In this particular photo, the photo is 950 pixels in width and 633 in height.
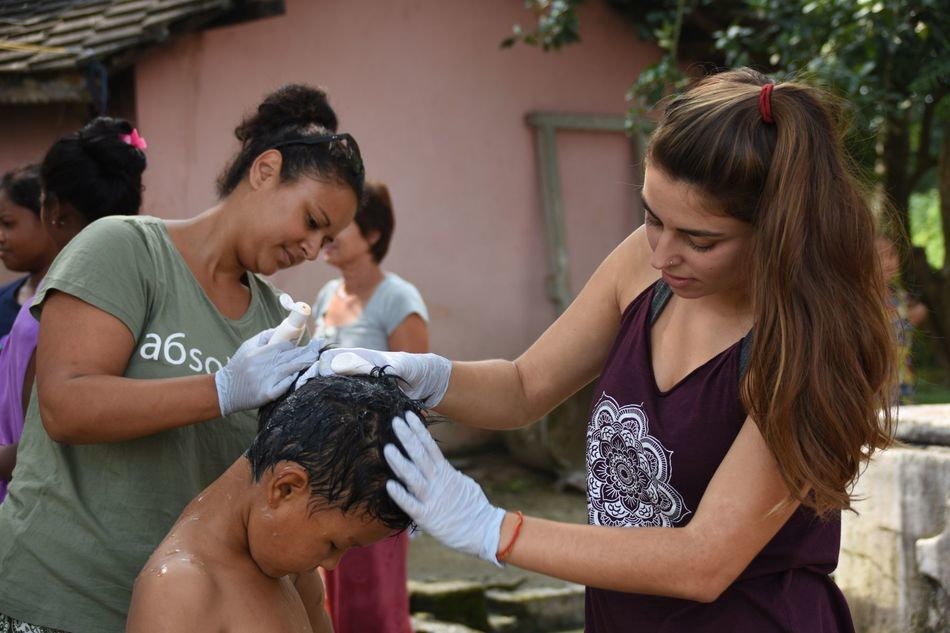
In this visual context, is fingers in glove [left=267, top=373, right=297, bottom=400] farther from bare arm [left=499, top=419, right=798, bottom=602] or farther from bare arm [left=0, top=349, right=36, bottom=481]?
bare arm [left=0, top=349, right=36, bottom=481]

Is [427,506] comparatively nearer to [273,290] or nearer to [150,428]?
[150,428]

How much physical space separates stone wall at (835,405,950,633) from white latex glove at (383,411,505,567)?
234 cm

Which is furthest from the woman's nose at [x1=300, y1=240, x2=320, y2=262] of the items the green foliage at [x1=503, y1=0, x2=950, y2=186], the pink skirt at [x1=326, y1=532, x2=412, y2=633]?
the green foliage at [x1=503, y1=0, x2=950, y2=186]

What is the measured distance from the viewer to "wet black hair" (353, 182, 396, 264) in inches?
186

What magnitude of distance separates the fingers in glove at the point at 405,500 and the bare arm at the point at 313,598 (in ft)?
1.97

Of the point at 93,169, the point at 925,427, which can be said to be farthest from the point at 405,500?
the point at 925,427

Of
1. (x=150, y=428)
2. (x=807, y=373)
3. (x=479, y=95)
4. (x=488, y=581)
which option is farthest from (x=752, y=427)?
(x=479, y=95)

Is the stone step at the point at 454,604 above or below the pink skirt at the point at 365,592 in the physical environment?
below

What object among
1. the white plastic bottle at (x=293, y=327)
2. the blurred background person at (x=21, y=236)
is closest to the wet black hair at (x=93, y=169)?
the blurred background person at (x=21, y=236)

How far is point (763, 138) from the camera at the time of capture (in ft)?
6.43

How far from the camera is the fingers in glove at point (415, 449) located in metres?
1.92

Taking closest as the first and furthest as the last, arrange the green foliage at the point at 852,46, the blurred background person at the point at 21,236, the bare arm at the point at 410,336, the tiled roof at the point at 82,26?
the blurred background person at the point at 21,236, the bare arm at the point at 410,336, the tiled roof at the point at 82,26, the green foliage at the point at 852,46

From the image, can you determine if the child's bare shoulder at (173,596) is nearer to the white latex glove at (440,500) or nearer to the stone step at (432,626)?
the white latex glove at (440,500)

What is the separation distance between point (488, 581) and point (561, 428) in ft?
6.73
